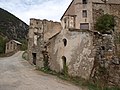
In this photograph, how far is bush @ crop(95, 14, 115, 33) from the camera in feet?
116

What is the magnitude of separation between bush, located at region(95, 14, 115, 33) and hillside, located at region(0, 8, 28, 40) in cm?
5939

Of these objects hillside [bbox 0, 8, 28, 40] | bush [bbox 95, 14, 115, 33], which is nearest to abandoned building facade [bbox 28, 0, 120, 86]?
bush [bbox 95, 14, 115, 33]

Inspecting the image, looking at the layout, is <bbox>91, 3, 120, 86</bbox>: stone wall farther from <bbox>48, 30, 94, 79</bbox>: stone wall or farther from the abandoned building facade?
<bbox>48, 30, 94, 79</bbox>: stone wall

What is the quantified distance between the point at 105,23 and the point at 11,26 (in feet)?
239

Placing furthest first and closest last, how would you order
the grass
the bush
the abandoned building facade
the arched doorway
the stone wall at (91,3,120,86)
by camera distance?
the bush → the arched doorway → the abandoned building facade → the stone wall at (91,3,120,86) → the grass

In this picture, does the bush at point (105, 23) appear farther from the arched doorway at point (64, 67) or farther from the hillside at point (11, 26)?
the hillside at point (11, 26)

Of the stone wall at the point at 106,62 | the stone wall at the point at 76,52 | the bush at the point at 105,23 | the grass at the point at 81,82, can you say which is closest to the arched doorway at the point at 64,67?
the stone wall at the point at 76,52

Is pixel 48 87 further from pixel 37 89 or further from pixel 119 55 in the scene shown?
pixel 119 55

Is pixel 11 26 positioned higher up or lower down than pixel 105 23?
higher up

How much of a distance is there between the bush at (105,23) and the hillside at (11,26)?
5939cm

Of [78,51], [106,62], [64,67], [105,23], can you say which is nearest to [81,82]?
[106,62]

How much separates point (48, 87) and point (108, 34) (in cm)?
565

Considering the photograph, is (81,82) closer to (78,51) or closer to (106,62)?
(106,62)

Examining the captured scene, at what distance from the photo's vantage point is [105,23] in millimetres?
35500
